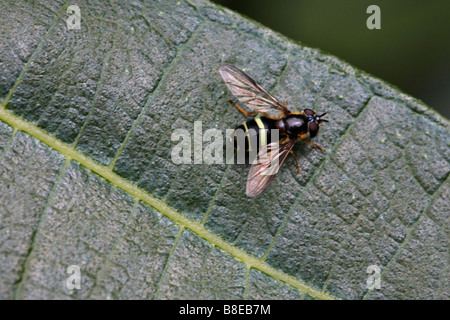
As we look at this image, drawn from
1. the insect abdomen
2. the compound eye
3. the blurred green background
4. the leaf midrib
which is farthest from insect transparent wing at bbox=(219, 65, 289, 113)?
the blurred green background

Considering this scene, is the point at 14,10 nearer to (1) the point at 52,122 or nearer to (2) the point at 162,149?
(1) the point at 52,122

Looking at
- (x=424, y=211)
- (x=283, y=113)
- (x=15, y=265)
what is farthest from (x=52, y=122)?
(x=424, y=211)

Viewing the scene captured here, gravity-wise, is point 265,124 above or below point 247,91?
below

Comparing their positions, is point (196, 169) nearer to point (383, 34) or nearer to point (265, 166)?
point (265, 166)

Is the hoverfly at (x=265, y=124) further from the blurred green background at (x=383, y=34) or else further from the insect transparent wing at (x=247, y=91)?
the blurred green background at (x=383, y=34)

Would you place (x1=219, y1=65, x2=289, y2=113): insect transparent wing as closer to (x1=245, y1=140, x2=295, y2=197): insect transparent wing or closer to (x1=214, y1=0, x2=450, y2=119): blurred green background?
(x1=245, y1=140, x2=295, y2=197): insect transparent wing

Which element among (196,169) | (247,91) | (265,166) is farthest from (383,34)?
(196,169)
